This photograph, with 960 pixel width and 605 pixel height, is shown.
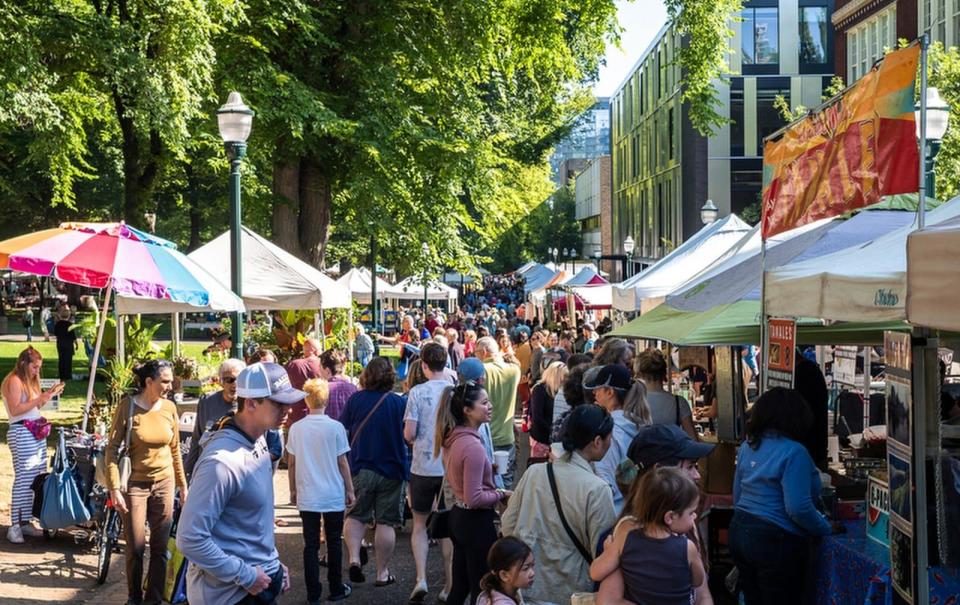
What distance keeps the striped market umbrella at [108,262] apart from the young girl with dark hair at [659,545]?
17.8 ft

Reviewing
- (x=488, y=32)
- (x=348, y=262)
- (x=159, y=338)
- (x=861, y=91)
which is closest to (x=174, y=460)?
(x=861, y=91)

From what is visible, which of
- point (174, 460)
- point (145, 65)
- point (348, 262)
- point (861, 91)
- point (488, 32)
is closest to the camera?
point (861, 91)

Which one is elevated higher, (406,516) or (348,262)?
(348,262)

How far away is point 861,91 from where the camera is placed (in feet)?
20.6

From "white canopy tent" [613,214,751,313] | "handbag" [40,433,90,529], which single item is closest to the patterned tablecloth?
"handbag" [40,433,90,529]

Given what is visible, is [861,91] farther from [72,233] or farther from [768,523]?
[72,233]

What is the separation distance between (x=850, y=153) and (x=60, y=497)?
22.8 ft

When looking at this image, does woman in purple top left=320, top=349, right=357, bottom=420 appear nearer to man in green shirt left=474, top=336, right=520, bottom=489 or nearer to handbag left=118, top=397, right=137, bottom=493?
man in green shirt left=474, top=336, right=520, bottom=489

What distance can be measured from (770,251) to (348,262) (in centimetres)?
4466

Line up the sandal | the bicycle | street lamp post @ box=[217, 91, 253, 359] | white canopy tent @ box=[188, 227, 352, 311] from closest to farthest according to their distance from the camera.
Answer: the sandal, the bicycle, street lamp post @ box=[217, 91, 253, 359], white canopy tent @ box=[188, 227, 352, 311]

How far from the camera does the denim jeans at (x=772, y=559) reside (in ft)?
21.1

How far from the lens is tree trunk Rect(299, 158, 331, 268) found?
22578mm

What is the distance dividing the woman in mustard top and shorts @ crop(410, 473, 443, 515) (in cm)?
177

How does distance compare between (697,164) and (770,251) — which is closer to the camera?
(770,251)
